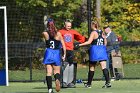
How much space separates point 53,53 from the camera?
1473 centimetres

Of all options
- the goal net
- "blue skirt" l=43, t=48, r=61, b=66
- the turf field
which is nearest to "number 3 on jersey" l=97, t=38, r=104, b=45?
the turf field

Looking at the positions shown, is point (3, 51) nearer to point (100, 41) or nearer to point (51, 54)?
point (100, 41)

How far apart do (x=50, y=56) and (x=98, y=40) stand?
194 centimetres

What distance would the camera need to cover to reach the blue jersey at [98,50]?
16109 millimetres

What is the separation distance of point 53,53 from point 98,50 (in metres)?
1.78

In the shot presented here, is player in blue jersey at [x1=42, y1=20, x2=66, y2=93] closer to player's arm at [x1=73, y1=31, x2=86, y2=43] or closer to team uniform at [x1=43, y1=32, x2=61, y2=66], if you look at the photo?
team uniform at [x1=43, y1=32, x2=61, y2=66]

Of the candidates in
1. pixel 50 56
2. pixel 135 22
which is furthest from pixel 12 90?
pixel 135 22

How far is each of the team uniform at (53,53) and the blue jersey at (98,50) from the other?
1547 mm

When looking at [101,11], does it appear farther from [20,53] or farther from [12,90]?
[12,90]

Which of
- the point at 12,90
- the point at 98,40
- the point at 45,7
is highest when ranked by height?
the point at 45,7

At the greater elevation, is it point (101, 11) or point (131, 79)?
A: point (101, 11)

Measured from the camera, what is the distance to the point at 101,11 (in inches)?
1132

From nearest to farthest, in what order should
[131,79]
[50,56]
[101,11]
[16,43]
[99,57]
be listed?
[50,56] < [99,57] < [131,79] < [16,43] < [101,11]

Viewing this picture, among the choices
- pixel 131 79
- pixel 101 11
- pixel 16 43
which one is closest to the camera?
pixel 131 79
